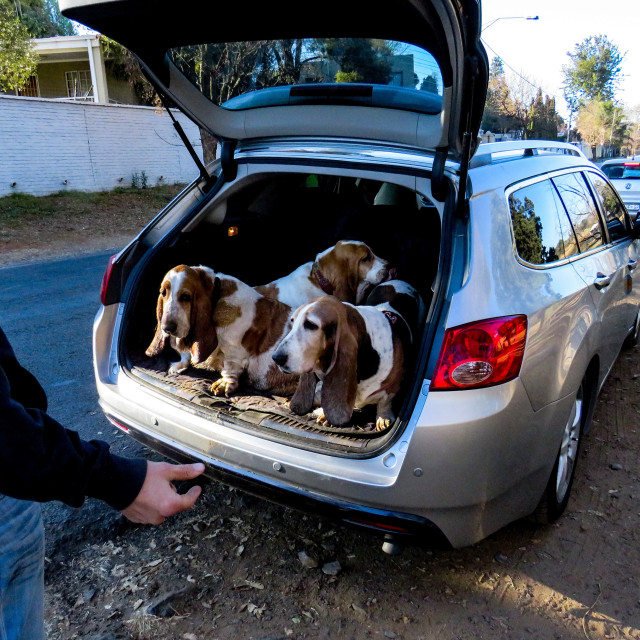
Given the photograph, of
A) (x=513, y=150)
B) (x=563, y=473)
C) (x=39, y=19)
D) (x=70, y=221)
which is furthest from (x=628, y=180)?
(x=39, y=19)

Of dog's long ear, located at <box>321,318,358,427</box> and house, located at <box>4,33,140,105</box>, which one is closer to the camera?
dog's long ear, located at <box>321,318,358,427</box>

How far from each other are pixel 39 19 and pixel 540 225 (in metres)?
41.4

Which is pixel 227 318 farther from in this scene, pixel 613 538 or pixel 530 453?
pixel 613 538

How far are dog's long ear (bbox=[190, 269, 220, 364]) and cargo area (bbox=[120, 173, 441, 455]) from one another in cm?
17

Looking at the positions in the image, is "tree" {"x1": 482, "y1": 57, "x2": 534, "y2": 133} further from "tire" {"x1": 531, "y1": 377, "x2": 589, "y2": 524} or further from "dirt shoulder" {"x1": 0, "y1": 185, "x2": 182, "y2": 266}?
"tire" {"x1": 531, "y1": 377, "x2": 589, "y2": 524}

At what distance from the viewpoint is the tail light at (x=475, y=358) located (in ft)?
7.98

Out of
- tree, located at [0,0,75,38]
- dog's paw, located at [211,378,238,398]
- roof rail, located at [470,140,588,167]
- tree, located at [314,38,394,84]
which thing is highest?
tree, located at [0,0,75,38]

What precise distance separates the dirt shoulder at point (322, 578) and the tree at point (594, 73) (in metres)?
79.7

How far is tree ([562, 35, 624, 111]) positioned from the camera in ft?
242

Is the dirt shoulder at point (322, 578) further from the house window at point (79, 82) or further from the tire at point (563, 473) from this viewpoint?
the house window at point (79, 82)

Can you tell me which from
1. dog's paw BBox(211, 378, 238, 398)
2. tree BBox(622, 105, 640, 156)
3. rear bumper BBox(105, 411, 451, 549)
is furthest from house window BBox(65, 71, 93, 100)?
tree BBox(622, 105, 640, 156)

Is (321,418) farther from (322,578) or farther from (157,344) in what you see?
(157,344)

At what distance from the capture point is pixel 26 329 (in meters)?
6.58

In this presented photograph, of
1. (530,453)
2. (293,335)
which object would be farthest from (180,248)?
(530,453)
